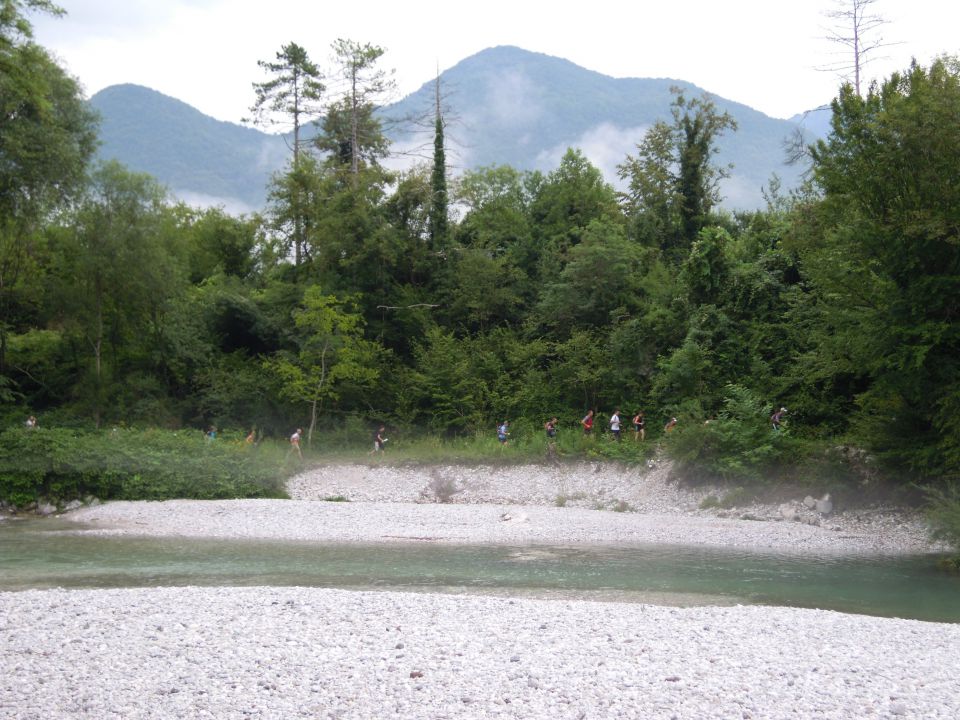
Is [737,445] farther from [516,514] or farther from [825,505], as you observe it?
[516,514]

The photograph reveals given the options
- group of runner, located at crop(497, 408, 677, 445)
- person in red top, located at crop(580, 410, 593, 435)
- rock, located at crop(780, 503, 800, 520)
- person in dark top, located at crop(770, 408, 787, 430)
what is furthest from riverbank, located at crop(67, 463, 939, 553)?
person in dark top, located at crop(770, 408, 787, 430)

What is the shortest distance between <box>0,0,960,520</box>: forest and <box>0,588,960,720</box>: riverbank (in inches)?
504

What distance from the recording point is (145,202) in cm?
4138

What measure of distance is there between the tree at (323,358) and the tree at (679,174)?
58.5 feet

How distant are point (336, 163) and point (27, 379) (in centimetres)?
2256

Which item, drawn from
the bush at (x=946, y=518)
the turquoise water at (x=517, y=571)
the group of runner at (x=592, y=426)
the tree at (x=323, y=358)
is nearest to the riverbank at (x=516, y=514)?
the bush at (x=946, y=518)

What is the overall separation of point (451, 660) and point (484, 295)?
3372 centimetres

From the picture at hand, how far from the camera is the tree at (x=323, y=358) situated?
38.3m

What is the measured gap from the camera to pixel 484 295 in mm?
42562

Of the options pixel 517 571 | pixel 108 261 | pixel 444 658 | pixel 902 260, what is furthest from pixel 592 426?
pixel 108 261

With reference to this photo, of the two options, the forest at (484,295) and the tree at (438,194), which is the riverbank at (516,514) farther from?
the tree at (438,194)

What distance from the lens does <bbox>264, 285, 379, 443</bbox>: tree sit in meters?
38.3

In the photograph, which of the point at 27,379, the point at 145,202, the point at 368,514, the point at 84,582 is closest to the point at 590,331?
the point at 368,514

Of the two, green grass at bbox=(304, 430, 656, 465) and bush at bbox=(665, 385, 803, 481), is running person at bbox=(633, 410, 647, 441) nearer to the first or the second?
green grass at bbox=(304, 430, 656, 465)
